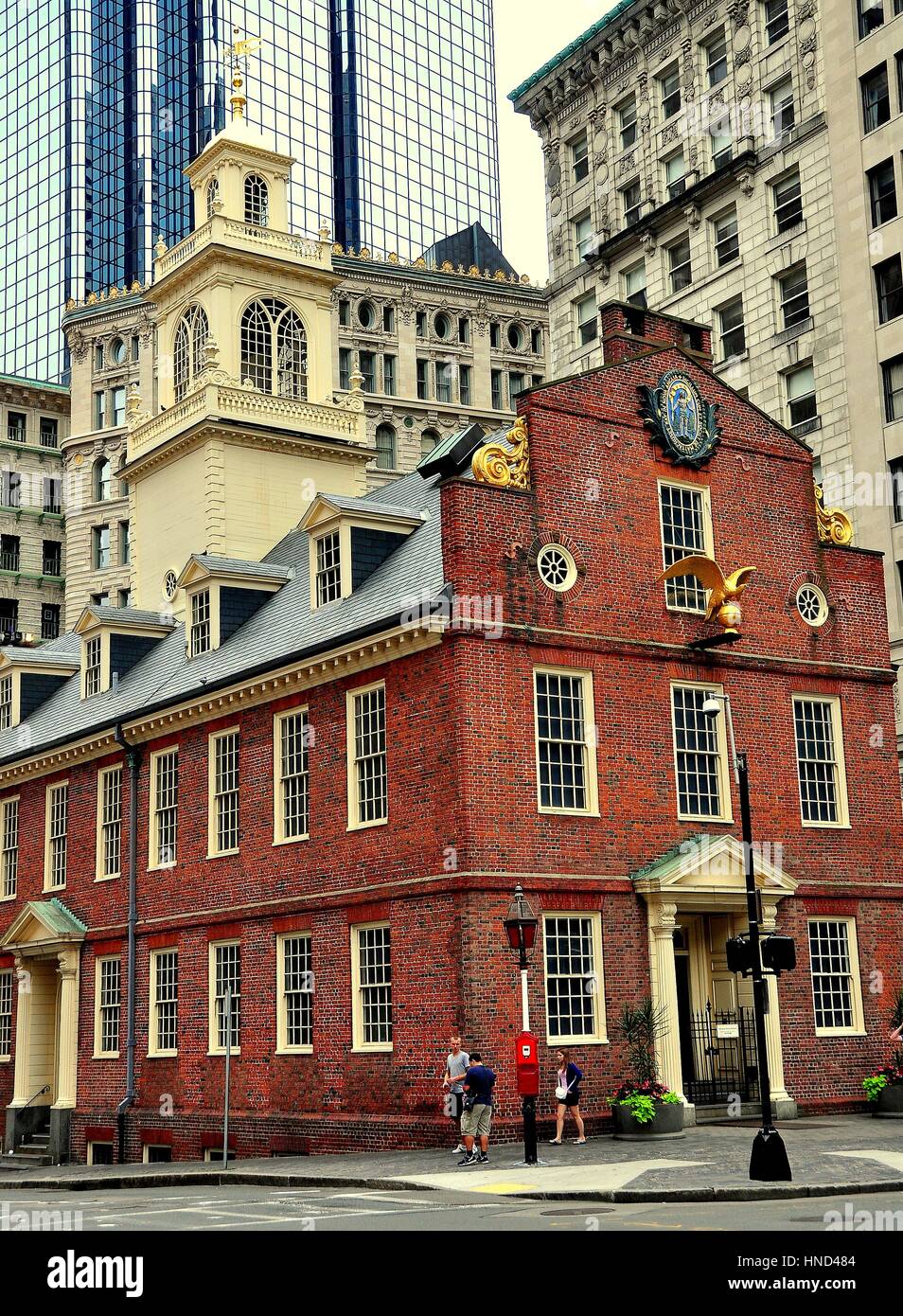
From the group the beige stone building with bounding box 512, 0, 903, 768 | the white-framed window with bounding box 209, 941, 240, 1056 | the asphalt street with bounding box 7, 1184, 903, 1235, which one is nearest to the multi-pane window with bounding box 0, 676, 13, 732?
the white-framed window with bounding box 209, 941, 240, 1056

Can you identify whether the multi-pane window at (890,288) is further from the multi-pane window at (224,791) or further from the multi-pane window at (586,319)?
the multi-pane window at (224,791)

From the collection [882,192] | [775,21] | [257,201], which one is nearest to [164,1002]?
[257,201]

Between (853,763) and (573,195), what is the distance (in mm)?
42325

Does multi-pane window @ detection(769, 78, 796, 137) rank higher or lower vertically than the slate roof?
higher

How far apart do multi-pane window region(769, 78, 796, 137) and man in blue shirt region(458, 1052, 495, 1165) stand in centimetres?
4151

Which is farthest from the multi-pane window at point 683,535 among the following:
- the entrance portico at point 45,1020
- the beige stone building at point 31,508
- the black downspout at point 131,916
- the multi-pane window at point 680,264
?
the beige stone building at point 31,508

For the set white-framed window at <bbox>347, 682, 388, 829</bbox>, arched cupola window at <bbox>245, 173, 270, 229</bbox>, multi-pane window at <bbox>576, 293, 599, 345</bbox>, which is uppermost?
multi-pane window at <bbox>576, 293, 599, 345</bbox>

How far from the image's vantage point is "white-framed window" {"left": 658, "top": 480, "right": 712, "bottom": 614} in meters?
31.4

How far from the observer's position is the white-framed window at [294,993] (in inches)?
1210

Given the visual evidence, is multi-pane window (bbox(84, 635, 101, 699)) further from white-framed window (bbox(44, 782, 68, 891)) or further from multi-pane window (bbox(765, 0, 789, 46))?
multi-pane window (bbox(765, 0, 789, 46))

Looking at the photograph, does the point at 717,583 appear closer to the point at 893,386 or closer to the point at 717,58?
the point at 893,386

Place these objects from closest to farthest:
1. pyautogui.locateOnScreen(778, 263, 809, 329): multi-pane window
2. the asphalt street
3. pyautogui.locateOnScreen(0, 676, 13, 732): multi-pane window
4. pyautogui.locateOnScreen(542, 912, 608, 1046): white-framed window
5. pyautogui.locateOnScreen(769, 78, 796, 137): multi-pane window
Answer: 1. the asphalt street
2. pyautogui.locateOnScreen(542, 912, 608, 1046): white-framed window
3. pyautogui.locateOnScreen(0, 676, 13, 732): multi-pane window
4. pyautogui.locateOnScreen(778, 263, 809, 329): multi-pane window
5. pyautogui.locateOnScreen(769, 78, 796, 137): multi-pane window

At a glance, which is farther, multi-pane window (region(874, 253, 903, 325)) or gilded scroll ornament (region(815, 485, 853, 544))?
multi-pane window (region(874, 253, 903, 325))

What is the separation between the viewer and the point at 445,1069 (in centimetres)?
2638
